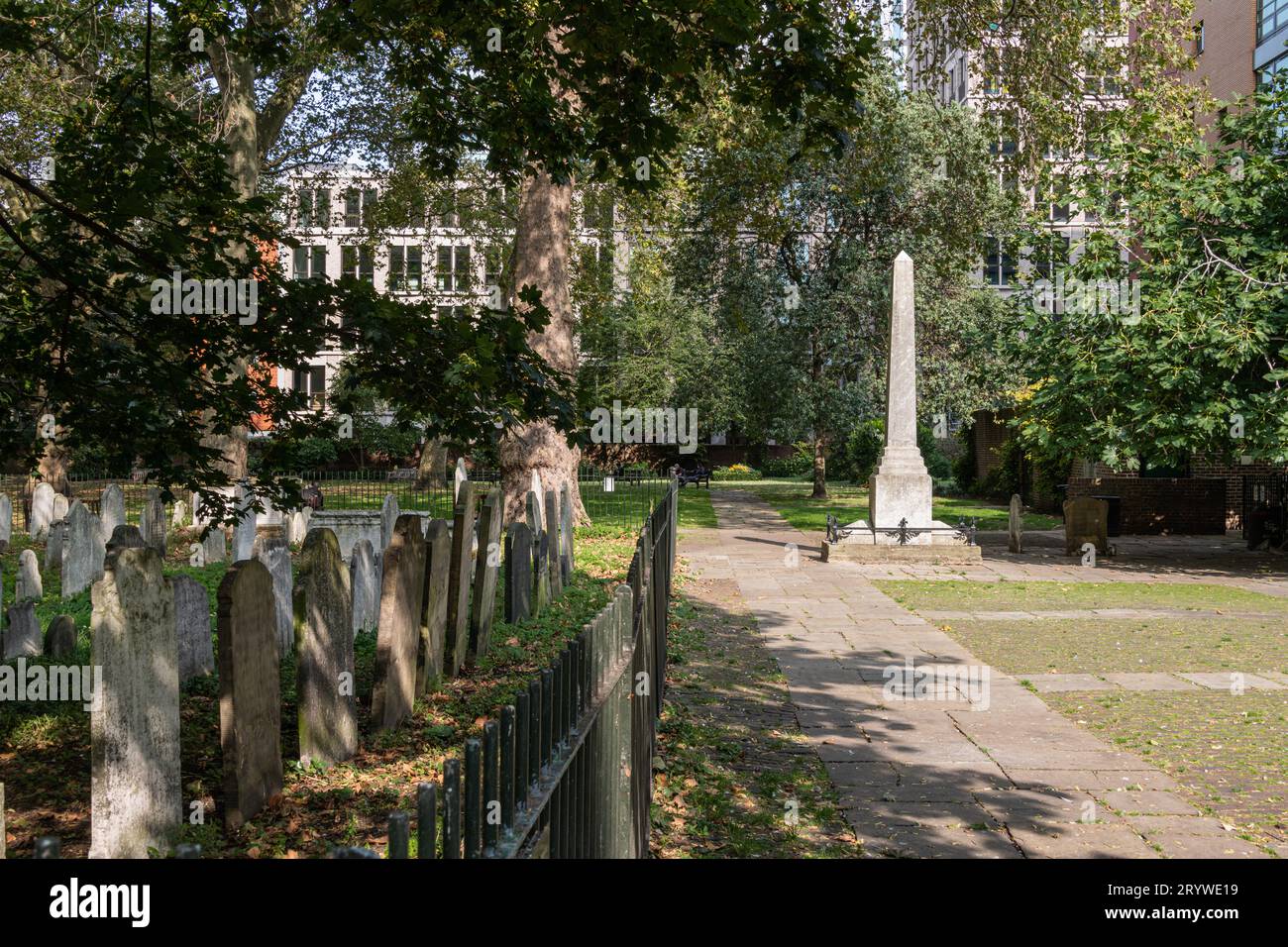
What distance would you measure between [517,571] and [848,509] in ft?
64.8

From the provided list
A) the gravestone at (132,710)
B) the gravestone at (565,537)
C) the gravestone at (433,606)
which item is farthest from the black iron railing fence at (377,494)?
the gravestone at (132,710)

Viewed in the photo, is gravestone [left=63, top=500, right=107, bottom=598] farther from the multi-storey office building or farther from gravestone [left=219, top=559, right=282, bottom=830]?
the multi-storey office building

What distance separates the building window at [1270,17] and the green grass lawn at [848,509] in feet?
45.1

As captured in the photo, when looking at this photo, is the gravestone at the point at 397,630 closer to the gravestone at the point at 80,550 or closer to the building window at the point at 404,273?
the gravestone at the point at 80,550

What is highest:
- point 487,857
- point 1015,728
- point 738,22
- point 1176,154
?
point 1176,154

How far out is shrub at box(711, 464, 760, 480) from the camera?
53.2 meters

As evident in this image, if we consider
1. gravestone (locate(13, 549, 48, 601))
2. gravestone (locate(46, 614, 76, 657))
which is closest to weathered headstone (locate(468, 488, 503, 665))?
gravestone (locate(46, 614, 76, 657))

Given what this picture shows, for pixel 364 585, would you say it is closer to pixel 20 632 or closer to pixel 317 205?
pixel 20 632

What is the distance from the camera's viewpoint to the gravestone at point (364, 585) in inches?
307

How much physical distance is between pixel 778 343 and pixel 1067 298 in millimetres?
15890

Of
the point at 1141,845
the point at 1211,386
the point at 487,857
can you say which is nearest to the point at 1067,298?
the point at 1211,386

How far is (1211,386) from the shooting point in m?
14.7

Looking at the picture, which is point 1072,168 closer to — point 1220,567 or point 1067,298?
point 1067,298

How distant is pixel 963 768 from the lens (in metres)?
5.79
